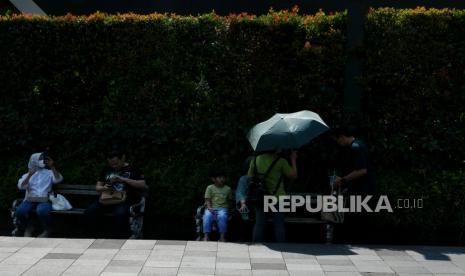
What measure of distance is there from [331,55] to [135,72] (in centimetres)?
292

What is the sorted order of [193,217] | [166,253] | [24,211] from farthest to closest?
[193,217] → [24,211] → [166,253]

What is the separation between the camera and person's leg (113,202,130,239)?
802cm

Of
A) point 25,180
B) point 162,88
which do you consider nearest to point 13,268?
point 25,180

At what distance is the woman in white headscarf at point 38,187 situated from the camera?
8.09m

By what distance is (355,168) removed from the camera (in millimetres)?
7578

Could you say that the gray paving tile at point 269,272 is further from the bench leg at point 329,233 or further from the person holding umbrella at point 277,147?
the bench leg at point 329,233

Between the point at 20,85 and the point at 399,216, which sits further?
the point at 20,85

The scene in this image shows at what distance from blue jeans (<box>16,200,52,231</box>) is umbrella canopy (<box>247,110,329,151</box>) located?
2.97 meters

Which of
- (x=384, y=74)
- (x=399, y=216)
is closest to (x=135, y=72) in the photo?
(x=384, y=74)

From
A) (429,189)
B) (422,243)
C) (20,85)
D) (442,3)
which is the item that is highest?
(442,3)

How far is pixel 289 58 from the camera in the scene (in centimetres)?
873

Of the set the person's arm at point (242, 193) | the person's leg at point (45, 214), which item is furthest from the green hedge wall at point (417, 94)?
the person's leg at point (45, 214)

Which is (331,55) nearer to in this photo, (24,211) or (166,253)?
(166,253)

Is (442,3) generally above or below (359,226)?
above
